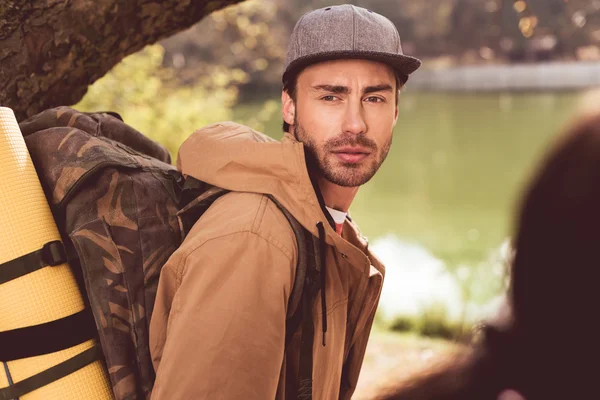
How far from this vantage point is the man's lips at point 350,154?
2.13 meters

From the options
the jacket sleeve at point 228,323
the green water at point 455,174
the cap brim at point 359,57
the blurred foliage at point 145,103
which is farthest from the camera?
the green water at point 455,174

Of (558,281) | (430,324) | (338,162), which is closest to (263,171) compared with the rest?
(338,162)

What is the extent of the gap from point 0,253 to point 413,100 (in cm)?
4596

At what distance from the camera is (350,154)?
2143 millimetres

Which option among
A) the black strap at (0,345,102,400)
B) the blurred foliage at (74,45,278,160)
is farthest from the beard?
the blurred foliage at (74,45,278,160)

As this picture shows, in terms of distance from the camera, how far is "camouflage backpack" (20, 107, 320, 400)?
5.63 feet

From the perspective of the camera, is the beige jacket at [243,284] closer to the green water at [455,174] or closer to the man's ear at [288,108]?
the man's ear at [288,108]

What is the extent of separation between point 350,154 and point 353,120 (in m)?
0.12

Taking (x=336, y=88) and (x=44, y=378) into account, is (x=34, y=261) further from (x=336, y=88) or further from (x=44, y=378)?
(x=336, y=88)

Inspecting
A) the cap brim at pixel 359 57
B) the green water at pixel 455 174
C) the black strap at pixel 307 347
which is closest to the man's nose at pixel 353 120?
the cap brim at pixel 359 57

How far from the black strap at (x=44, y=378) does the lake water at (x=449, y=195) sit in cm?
141

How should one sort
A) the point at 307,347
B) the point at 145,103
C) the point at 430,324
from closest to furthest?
the point at 307,347, the point at 430,324, the point at 145,103

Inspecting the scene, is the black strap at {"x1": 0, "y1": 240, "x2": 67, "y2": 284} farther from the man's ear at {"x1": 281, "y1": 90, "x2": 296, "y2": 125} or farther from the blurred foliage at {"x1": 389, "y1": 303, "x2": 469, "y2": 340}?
the blurred foliage at {"x1": 389, "y1": 303, "x2": 469, "y2": 340}

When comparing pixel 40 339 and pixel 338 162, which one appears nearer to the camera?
pixel 40 339
